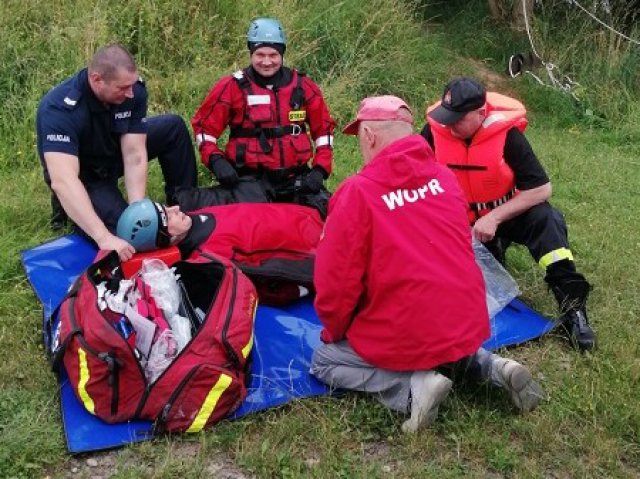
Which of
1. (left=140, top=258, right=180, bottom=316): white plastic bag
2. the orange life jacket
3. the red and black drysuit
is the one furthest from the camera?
the red and black drysuit

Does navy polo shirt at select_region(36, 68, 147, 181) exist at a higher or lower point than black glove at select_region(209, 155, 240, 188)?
higher

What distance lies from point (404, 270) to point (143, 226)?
1638 millimetres

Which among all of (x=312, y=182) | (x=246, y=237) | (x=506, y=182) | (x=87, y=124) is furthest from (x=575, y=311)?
(x=87, y=124)

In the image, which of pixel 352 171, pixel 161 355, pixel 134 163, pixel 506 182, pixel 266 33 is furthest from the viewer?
pixel 352 171

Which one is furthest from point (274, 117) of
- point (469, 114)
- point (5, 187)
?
point (5, 187)

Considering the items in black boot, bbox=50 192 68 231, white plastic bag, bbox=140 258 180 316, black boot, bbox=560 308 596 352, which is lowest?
black boot, bbox=560 308 596 352

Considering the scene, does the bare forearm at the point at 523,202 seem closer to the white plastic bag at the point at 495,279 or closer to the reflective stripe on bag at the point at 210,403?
the white plastic bag at the point at 495,279

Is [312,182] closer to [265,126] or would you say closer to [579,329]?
[265,126]

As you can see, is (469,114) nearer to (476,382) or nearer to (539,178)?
(539,178)

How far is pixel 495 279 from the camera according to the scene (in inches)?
172

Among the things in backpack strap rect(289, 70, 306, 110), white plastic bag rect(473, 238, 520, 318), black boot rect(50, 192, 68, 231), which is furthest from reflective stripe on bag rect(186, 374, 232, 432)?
backpack strap rect(289, 70, 306, 110)

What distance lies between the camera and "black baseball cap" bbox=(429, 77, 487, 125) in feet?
13.2

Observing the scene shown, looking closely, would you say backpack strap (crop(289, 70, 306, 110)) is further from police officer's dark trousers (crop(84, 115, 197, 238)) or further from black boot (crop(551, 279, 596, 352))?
black boot (crop(551, 279, 596, 352))

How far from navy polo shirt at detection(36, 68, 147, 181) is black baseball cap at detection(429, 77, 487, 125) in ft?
6.39
